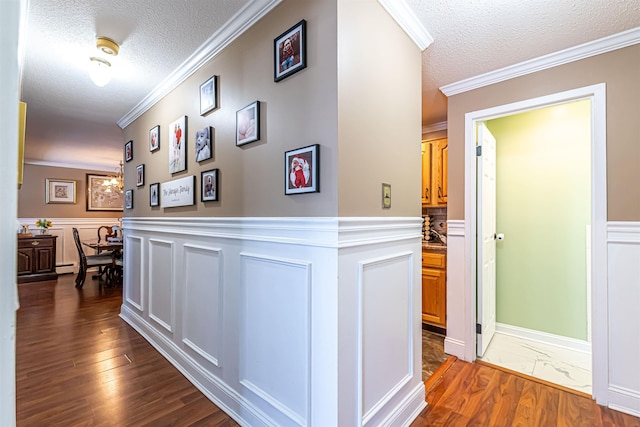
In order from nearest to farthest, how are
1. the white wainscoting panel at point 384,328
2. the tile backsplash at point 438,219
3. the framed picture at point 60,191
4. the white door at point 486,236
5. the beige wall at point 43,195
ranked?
the white wainscoting panel at point 384,328 < the white door at point 486,236 < the tile backsplash at point 438,219 < the beige wall at point 43,195 < the framed picture at point 60,191

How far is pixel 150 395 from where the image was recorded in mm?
1884

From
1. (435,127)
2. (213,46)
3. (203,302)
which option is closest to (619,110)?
(435,127)

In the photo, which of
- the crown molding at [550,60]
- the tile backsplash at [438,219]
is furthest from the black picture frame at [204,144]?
the tile backsplash at [438,219]

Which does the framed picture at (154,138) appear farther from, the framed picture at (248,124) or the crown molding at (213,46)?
the framed picture at (248,124)

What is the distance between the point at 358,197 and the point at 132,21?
1.63 meters

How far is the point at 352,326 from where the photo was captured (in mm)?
1294

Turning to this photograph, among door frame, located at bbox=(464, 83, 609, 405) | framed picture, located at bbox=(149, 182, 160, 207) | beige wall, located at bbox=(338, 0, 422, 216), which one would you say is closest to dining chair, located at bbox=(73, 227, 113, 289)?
framed picture, located at bbox=(149, 182, 160, 207)

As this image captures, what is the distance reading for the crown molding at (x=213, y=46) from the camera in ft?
5.05

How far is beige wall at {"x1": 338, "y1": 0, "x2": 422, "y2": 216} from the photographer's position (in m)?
1.26

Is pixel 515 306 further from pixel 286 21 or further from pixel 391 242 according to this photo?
pixel 286 21

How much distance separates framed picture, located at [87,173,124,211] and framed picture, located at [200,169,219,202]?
5702 millimetres

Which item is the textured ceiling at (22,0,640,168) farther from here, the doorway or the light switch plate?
the light switch plate

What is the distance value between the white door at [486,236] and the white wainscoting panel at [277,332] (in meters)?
1.68

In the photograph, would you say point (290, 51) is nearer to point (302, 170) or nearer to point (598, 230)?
point (302, 170)
